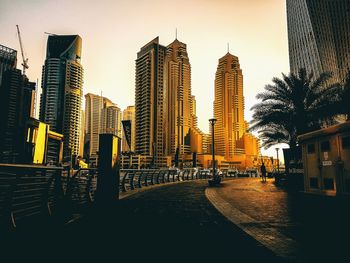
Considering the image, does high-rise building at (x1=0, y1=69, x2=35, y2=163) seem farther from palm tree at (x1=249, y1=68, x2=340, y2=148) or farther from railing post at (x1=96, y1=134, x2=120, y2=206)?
railing post at (x1=96, y1=134, x2=120, y2=206)

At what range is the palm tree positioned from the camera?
20.7 m

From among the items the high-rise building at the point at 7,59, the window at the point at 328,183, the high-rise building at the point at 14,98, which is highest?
the high-rise building at the point at 7,59

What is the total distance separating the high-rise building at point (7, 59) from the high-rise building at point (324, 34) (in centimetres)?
15113

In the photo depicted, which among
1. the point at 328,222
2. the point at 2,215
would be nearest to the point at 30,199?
the point at 2,215

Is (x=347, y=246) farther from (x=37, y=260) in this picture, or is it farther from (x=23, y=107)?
(x=23, y=107)

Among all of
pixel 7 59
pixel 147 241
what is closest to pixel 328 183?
pixel 147 241

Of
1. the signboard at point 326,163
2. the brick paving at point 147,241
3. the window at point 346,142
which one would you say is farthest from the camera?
the signboard at point 326,163

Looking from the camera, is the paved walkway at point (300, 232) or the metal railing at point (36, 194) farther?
the metal railing at point (36, 194)

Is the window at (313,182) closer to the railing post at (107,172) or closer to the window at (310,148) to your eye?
the window at (310,148)

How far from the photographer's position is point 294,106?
71.5 ft

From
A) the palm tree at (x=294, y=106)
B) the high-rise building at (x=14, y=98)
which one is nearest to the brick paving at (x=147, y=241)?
the palm tree at (x=294, y=106)

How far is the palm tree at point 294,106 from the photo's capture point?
20.7 metres

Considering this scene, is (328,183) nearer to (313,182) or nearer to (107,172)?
(313,182)

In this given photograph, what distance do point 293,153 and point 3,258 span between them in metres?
21.7
